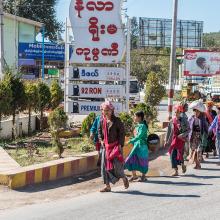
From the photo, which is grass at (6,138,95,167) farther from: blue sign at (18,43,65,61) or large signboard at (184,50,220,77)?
large signboard at (184,50,220,77)

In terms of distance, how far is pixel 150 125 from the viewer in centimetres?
1880

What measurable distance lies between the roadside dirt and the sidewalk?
30.0 inches

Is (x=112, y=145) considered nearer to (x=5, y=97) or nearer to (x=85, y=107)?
(x=85, y=107)

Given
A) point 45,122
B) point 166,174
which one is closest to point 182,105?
point 166,174

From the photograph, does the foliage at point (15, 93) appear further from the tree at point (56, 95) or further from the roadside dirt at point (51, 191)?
the roadside dirt at point (51, 191)

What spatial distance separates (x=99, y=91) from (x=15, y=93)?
7.90 feet

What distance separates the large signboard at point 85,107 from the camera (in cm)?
1470

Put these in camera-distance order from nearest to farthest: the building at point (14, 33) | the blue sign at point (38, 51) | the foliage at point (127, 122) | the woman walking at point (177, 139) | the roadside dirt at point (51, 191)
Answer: the roadside dirt at point (51, 191) → the woman walking at point (177, 139) → the foliage at point (127, 122) → the blue sign at point (38, 51) → the building at point (14, 33)

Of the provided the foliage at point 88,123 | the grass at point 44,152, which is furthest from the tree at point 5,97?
the foliage at point 88,123

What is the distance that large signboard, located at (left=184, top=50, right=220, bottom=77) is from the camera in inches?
2458

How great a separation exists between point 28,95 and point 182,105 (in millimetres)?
6758

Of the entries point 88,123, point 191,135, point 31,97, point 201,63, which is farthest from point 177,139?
point 201,63

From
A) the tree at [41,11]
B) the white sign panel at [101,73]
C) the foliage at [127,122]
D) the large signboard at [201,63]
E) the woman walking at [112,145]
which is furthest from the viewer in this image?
the large signboard at [201,63]

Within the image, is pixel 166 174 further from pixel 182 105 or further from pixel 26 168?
pixel 26 168
